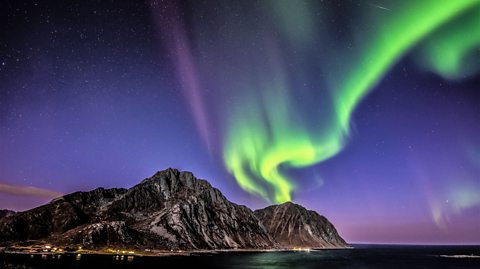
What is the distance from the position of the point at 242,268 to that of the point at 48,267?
87582mm

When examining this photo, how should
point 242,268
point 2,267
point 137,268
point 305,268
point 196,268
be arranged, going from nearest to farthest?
point 2,267 → point 137,268 → point 196,268 → point 242,268 → point 305,268

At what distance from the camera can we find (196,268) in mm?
162500

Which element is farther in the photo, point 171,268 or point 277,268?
point 277,268

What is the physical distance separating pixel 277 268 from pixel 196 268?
159ft

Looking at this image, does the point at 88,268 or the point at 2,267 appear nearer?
the point at 2,267

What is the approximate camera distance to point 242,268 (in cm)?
17750

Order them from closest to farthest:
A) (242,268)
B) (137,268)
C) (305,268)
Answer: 1. (137,268)
2. (242,268)
3. (305,268)

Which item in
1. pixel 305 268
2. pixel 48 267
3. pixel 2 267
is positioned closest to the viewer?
pixel 2 267

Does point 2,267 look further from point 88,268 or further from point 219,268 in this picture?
point 219,268

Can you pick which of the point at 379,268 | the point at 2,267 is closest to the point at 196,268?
the point at 2,267

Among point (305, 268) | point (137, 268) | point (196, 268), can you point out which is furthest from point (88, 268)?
point (305, 268)

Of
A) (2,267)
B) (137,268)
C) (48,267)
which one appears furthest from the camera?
(137,268)

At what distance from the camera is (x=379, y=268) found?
648 feet

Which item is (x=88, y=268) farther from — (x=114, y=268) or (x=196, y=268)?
(x=196, y=268)
